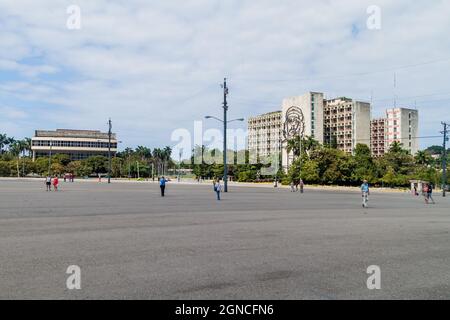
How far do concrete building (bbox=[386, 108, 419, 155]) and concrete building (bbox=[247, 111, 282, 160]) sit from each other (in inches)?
1649

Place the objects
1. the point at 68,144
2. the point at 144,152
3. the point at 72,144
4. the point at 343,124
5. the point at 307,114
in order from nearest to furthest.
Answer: the point at 307,114 < the point at 343,124 < the point at 68,144 < the point at 72,144 < the point at 144,152

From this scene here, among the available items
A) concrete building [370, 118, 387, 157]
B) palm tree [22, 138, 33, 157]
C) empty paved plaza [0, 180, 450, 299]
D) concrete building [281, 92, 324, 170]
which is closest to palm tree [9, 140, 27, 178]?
palm tree [22, 138, 33, 157]

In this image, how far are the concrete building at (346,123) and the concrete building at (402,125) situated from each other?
9.56m

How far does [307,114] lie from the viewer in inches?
5625

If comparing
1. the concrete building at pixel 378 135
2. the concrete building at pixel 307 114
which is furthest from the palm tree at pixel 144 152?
the concrete building at pixel 378 135

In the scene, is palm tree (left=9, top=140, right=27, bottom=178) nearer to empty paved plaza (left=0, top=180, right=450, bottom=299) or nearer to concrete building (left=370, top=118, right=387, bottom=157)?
concrete building (left=370, top=118, right=387, bottom=157)

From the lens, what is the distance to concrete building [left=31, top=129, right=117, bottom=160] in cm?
15200

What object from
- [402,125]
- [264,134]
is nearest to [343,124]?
[402,125]

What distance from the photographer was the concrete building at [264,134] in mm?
166000

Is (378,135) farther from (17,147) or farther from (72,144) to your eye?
(17,147)

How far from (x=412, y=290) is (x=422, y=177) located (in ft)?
246

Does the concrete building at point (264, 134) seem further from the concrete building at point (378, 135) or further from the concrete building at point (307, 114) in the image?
the concrete building at point (378, 135)

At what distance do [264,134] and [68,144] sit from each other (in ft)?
266

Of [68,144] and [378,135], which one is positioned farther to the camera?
[378,135]
